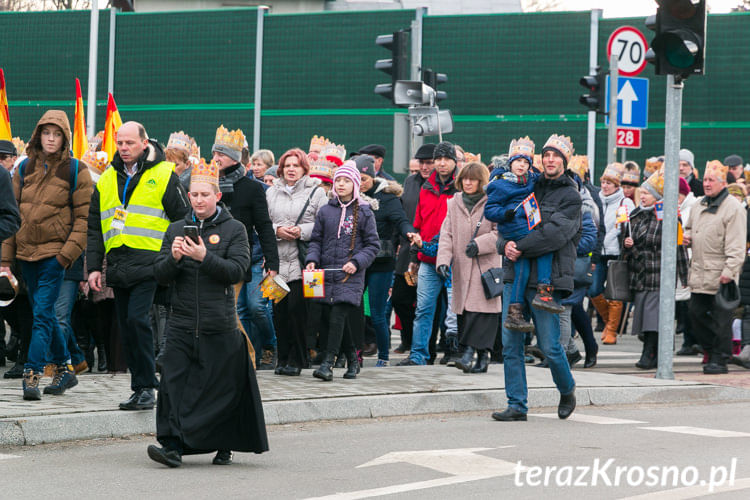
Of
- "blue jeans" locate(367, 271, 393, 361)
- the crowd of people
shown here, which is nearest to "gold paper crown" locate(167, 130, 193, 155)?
the crowd of people

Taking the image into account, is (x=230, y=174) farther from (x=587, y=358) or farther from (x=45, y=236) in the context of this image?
(x=587, y=358)

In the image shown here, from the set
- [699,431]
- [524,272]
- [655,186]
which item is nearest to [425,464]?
[524,272]

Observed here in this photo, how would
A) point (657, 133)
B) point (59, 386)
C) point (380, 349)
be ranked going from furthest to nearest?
1. point (657, 133)
2. point (380, 349)
3. point (59, 386)

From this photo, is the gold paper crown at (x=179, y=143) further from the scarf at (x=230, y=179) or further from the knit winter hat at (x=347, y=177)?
the knit winter hat at (x=347, y=177)

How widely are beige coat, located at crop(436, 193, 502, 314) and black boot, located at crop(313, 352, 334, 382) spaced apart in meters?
1.65

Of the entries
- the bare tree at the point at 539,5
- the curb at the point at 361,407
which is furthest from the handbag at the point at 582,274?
the bare tree at the point at 539,5

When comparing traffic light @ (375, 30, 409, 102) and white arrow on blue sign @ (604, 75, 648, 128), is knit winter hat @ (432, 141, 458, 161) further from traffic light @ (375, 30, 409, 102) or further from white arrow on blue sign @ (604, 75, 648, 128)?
white arrow on blue sign @ (604, 75, 648, 128)

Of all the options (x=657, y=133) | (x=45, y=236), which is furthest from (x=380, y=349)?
(x=657, y=133)

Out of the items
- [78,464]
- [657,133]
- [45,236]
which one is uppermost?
[657,133]

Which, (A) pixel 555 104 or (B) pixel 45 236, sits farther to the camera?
(A) pixel 555 104

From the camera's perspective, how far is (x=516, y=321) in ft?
30.4

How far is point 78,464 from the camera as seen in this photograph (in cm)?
732

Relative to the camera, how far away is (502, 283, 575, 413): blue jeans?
30.7 ft

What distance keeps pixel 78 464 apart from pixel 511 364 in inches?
137
